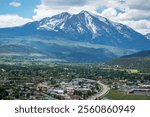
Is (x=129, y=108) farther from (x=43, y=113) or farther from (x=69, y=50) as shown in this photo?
(x=69, y=50)

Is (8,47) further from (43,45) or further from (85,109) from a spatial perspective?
(85,109)

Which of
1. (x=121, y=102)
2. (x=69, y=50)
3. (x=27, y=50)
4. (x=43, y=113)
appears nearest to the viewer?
(x=43, y=113)

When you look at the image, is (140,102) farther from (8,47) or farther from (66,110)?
(8,47)

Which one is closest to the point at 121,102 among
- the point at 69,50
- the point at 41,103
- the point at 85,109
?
the point at 85,109

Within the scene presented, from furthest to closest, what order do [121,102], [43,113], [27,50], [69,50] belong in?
[69,50]
[27,50]
[121,102]
[43,113]

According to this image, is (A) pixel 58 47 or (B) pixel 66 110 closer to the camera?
(B) pixel 66 110

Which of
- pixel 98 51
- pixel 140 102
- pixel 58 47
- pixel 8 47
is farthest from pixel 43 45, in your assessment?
pixel 140 102

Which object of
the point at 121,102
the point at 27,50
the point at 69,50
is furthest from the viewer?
the point at 69,50

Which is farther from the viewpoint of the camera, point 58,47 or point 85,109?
point 58,47
